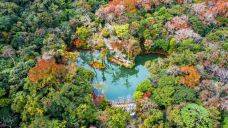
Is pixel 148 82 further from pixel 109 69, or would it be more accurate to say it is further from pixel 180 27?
pixel 180 27

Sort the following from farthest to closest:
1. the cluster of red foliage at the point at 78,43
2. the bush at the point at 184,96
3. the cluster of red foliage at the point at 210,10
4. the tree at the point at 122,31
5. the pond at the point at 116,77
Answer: the cluster of red foliage at the point at 210,10 → the cluster of red foliage at the point at 78,43 → the tree at the point at 122,31 → the pond at the point at 116,77 → the bush at the point at 184,96

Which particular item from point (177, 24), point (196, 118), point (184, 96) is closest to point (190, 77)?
point (184, 96)

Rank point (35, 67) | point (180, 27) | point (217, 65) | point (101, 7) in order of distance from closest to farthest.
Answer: point (35, 67) < point (217, 65) < point (180, 27) < point (101, 7)

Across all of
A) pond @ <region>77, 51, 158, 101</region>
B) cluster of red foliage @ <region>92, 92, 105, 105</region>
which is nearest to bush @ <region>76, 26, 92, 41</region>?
pond @ <region>77, 51, 158, 101</region>

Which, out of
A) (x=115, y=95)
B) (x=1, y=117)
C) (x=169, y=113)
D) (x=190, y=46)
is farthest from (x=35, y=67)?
(x=190, y=46)

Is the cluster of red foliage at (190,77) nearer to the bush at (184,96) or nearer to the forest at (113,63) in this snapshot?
the forest at (113,63)

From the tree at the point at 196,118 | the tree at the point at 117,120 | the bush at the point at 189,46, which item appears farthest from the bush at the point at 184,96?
the bush at the point at 189,46

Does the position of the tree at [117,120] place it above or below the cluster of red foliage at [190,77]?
below
